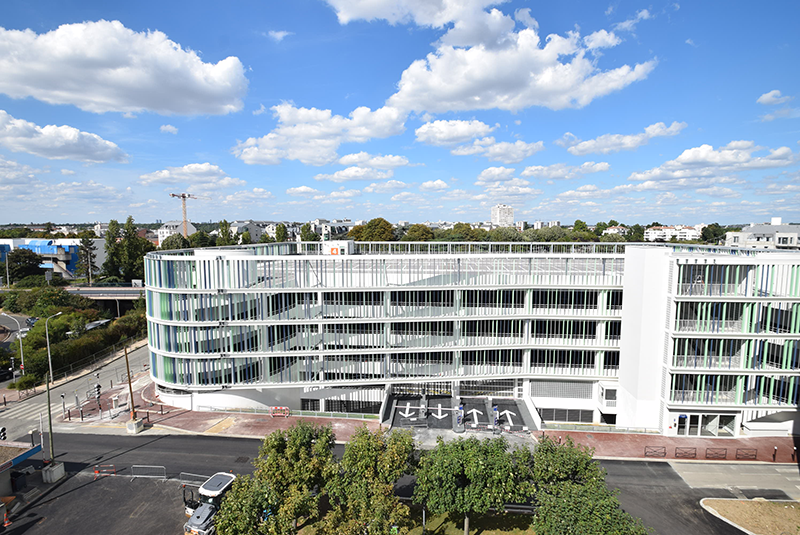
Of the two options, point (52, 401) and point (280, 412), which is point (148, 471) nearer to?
point (280, 412)

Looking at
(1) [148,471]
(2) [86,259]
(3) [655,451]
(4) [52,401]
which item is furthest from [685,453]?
(2) [86,259]

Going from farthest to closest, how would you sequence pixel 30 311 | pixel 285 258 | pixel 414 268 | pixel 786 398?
pixel 30 311
pixel 414 268
pixel 285 258
pixel 786 398

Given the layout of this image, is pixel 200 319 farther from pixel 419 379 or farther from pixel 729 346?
pixel 729 346

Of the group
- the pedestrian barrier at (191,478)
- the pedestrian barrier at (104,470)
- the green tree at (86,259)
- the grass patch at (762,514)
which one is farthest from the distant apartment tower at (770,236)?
the green tree at (86,259)

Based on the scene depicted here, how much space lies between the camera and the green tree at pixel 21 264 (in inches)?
4515

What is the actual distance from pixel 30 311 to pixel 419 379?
88.1m

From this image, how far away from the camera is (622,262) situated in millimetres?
46438

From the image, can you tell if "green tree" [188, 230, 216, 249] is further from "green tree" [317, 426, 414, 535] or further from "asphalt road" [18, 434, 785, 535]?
"green tree" [317, 426, 414, 535]

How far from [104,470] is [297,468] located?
21.5 meters

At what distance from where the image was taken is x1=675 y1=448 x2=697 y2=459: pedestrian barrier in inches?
1480

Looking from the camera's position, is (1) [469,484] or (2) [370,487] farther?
(1) [469,484]

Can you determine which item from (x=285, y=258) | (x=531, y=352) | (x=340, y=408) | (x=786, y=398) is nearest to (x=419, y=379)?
(x=340, y=408)

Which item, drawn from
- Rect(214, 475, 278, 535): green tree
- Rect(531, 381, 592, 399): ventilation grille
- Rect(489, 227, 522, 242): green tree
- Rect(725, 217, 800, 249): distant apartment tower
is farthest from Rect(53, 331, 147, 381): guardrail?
Rect(725, 217, 800, 249): distant apartment tower

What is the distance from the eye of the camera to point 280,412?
45375 millimetres
